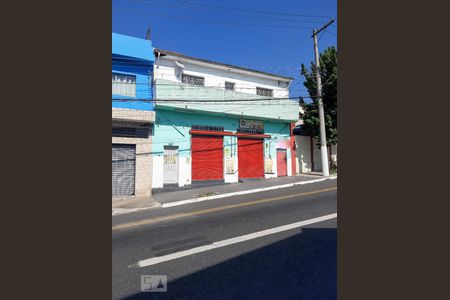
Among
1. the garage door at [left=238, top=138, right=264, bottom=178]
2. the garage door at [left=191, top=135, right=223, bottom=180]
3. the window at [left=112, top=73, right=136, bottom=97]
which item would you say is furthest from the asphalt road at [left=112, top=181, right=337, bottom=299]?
the garage door at [left=238, top=138, right=264, bottom=178]

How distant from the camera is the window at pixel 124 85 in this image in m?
13.1

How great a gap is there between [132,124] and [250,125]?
7.40 meters

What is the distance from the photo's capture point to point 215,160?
15.7 m

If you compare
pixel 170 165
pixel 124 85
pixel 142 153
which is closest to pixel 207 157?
pixel 170 165

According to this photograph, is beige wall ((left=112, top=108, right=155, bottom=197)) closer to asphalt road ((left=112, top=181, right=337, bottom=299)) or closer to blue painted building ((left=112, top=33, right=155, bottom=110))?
blue painted building ((left=112, top=33, right=155, bottom=110))

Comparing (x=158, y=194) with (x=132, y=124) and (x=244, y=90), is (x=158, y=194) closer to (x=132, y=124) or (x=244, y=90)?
(x=132, y=124)

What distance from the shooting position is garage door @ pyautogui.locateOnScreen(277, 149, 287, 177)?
17.9 meters

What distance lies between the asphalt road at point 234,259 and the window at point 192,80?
9.87 meters

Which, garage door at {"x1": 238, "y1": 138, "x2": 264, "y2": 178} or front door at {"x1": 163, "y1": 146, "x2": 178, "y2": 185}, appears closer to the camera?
front door at {"x1": 163, "y1": 146, "x2": 178, "y2": 185}

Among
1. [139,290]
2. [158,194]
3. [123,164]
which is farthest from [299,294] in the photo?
[123,164]

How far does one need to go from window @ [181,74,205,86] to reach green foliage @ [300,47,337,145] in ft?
24.5

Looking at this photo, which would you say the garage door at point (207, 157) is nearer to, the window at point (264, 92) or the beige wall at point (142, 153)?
the beige wall at point (142, 153)

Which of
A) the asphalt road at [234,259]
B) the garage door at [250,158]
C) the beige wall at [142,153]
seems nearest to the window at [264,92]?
the garage door at [250,158]

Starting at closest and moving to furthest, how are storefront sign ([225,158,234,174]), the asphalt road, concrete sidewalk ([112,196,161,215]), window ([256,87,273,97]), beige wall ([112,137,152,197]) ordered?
the asphalt road < concrete sidewalk ([112,196,161,215]) < beige wall ([112,137,152,197]) < storefront sign ([225,158,234,174]) < window ([256,87,273,97])
